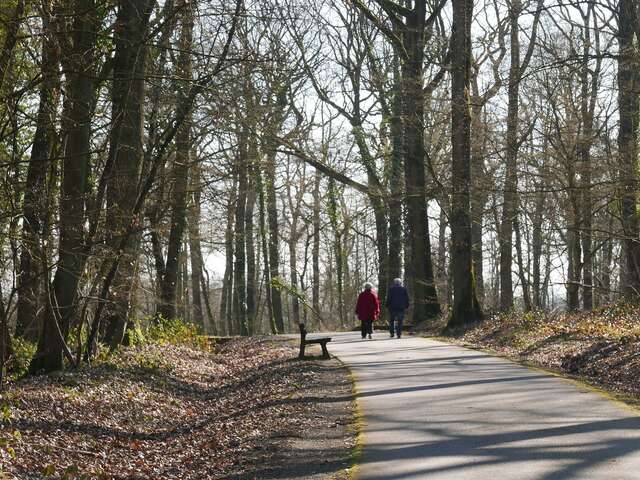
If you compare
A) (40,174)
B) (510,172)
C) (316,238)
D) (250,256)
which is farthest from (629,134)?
(316,238)

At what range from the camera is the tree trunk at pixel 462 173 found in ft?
88.8

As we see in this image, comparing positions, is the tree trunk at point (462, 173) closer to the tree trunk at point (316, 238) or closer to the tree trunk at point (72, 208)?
the tree trunk at point (72, 208)

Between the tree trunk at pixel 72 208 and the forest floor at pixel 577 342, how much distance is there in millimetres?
8351

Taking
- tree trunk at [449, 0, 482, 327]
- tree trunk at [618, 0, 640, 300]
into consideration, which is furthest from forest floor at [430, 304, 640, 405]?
tree trunk at [618, 0, 640, 300]

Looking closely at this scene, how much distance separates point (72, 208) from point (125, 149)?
433cm

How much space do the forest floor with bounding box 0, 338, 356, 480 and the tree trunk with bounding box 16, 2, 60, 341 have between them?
5.90ft

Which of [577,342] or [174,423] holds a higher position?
[577,342]

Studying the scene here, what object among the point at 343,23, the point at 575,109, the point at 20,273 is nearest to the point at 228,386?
the point at 20,273

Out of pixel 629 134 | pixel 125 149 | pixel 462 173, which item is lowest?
pixel 125 149

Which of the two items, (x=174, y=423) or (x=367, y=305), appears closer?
(x=174, y=423)

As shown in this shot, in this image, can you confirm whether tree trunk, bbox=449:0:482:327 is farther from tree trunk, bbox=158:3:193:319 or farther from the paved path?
the paved path

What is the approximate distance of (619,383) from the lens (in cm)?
1359

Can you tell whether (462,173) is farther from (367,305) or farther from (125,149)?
(125,149)

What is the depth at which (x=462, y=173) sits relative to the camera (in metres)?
27.0
